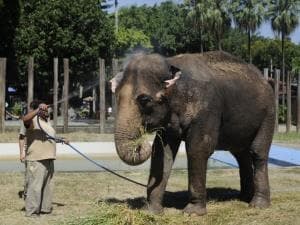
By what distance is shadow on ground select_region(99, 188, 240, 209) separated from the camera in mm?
9297

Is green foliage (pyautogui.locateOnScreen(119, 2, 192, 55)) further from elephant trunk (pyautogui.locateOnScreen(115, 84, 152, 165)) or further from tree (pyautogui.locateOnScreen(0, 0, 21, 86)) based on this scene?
elephant trunk (pyautogui.locateOnScreen(115, 84, 152, 165))

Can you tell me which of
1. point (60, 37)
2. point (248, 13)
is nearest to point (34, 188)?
point (60, 37)

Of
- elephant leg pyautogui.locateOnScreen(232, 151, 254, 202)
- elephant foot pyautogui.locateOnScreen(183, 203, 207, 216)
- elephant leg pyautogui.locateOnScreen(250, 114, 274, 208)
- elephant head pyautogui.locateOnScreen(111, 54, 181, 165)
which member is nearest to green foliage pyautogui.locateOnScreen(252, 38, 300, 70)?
elephant leg pyautogui.locateOnScreen(232, 151, 254, 202)

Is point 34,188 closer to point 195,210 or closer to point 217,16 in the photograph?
point 195,210

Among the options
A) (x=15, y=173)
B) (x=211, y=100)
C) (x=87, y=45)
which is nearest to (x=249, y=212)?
(x=211, y=100)

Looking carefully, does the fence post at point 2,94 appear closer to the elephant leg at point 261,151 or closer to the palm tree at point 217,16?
the elephant leg at point 261,151

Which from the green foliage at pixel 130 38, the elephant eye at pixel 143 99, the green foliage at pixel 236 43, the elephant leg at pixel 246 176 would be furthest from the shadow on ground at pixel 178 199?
the green foliage at pixel 236 43

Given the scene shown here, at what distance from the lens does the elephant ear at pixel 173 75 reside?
313 inches

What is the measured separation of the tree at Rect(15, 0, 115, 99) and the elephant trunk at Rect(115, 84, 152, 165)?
30870 millimetres

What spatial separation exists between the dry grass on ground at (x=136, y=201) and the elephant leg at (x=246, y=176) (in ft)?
0.62

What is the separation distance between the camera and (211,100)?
8391 mm

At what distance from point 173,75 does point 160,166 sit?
1.30 m

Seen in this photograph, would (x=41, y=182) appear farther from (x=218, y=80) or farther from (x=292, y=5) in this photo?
(x=292, y=5)

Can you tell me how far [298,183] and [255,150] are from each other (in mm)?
2706
